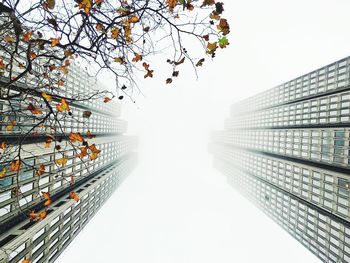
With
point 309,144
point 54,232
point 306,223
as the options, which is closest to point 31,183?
point 54,232

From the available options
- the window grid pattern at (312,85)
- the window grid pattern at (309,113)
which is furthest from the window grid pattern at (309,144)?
the window grid pattern at (312,85)

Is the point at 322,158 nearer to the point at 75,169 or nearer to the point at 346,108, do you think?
the point at 346,108

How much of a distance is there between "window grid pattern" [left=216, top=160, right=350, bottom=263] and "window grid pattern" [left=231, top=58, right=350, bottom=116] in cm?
2997

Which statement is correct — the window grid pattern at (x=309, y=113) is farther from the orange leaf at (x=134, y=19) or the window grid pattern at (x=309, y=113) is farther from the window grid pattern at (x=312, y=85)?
the orange leaf at (x=134, y=19)

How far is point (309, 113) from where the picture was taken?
6850 centimetres

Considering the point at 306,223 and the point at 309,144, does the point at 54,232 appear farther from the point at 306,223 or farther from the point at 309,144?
the point at 309,144

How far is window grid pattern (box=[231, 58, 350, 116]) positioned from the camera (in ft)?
190

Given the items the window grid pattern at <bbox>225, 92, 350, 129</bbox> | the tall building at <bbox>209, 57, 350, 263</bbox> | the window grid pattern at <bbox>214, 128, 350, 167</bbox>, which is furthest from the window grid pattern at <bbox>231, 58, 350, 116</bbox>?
the window grid pattern at <bbox>214, 128, 350, 167</bbox>

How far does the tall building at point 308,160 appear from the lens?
50344 millimetres

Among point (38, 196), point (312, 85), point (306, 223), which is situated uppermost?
point (312, 85)

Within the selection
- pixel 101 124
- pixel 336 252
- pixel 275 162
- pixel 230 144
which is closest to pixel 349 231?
pixel 336 252

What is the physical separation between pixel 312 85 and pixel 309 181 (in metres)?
28.1

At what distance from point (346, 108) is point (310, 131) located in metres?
11.0

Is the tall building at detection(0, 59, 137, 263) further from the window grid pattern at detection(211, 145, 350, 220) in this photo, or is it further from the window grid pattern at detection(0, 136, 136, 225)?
the window grid pattern at detection(211, 145, 350, 220)
